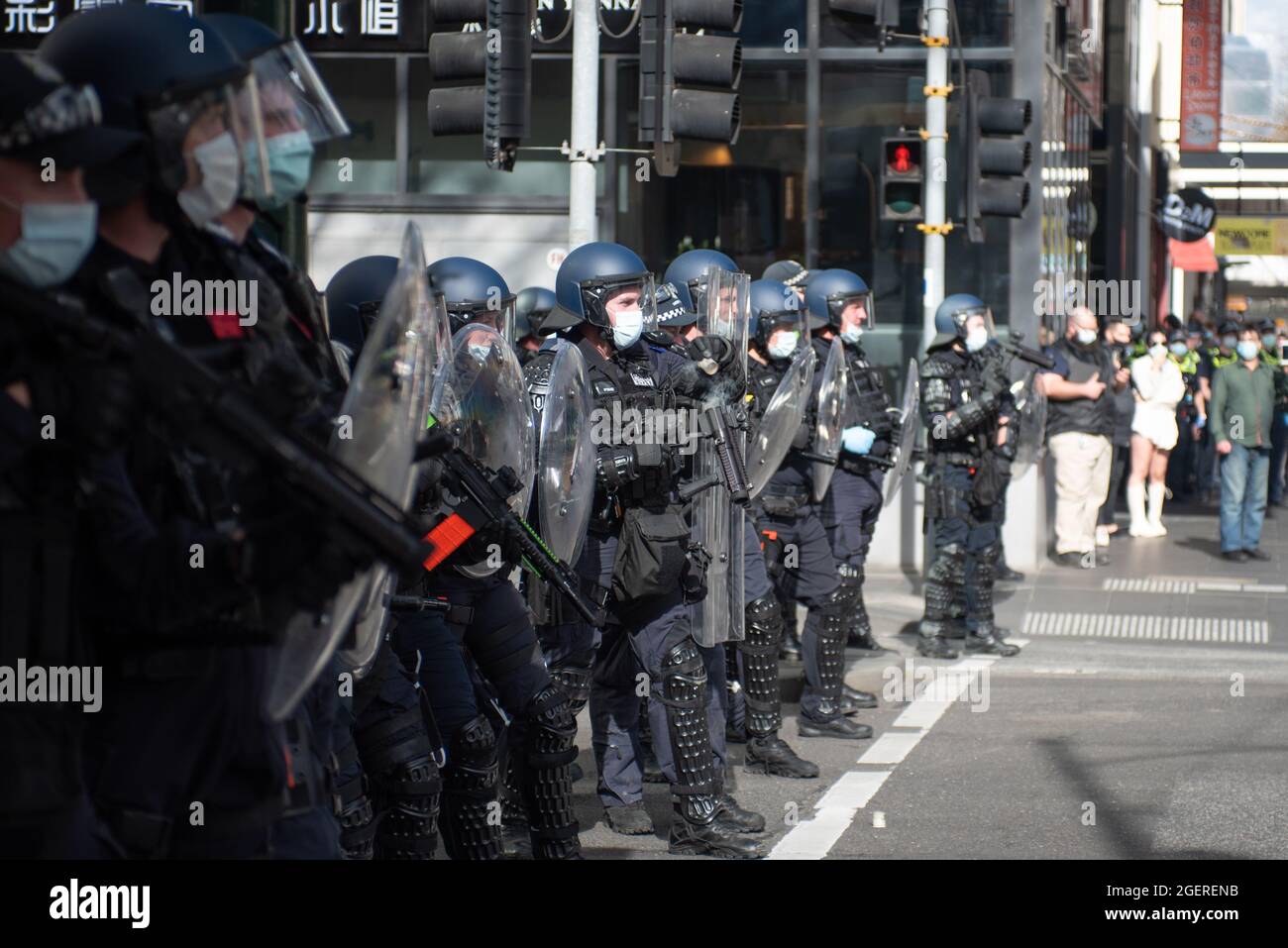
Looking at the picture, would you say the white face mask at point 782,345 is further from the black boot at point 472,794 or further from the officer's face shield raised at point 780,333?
the black boot at point 472,794

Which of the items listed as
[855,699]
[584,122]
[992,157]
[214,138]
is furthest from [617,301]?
[992,157]

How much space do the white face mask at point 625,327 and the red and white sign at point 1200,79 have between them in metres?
27.6

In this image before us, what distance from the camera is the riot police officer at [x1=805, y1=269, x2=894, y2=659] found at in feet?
30.3

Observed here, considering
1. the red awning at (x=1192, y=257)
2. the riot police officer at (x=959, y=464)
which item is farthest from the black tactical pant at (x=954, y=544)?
the red awning at (x=1192, y=257)

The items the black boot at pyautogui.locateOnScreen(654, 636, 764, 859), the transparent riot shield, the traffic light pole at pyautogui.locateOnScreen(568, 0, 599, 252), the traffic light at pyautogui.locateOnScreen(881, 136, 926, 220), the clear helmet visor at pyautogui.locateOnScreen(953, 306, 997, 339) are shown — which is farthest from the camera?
the traffic light at pyautogui.locateOnScreen(881, 136, 926, 220)

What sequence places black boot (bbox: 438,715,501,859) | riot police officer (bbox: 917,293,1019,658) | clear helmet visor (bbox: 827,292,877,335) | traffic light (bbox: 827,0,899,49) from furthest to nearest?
traffic light (bbox: 827,0,899,49)
riot police officer (bbox: 917,293,1019,658)
clear helmet visor (bbox: 827,292,877,335)
black boot (bbox: 438,715,501,859)

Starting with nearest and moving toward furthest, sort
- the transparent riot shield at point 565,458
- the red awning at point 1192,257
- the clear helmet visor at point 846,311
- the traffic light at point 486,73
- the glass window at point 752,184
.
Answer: the transparent riot shield at point 565,458 < the traffic light at point 486,73 < the clear helmet visor at point 846,311 < the glass window at point 752,184 < the red awning at point 1192,257

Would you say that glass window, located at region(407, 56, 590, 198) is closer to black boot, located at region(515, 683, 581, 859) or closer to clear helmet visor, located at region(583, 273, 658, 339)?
clear helmet visor, located at region(583, 273, 658, 339)

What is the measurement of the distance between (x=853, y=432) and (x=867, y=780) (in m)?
Result: 2.09

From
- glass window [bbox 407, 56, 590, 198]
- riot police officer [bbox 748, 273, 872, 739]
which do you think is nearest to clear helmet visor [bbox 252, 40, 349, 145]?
riot police officer [bbox 748, 273, 872, 739]

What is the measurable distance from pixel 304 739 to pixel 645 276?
3757 millimetres

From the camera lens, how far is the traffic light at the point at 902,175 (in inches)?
485

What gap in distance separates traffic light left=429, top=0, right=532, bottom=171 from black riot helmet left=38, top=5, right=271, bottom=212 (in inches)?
232

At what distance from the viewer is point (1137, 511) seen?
1723 cm
